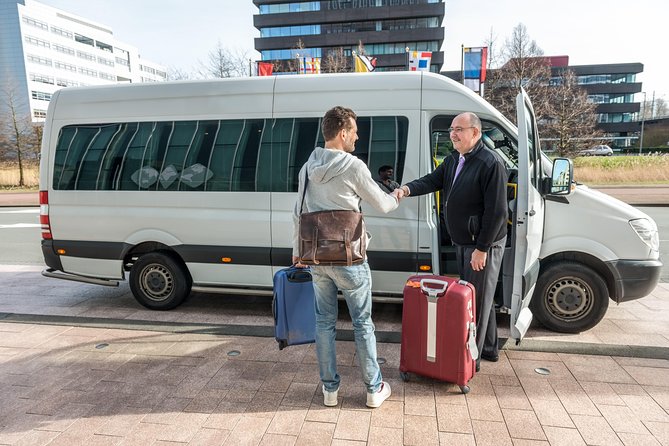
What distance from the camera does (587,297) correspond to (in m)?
4.30

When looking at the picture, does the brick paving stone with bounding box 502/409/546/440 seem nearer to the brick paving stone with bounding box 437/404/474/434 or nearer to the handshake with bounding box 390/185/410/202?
the brick paving stone with bounding box 437/404/474/434

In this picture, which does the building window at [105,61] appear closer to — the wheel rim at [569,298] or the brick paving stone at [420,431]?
the wheel rim at [569,298]

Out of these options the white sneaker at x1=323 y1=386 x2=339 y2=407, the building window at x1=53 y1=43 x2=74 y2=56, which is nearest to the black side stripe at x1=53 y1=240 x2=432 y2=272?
the white sneaker at x1=323 y1=386 x2=339 y2=407

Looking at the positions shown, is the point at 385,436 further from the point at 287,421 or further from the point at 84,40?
the point at 84,40

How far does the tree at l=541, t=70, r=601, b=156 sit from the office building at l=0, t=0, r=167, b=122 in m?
51.0

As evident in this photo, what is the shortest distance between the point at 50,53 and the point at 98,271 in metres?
93.3

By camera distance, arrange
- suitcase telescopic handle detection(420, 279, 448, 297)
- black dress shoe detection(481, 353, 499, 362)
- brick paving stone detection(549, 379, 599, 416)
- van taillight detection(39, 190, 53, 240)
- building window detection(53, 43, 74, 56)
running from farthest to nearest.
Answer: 1. building window detection(53, 43, 74, 56)
2. van taillight detection(39, 190, 53, 240)
3. black dress shoe detection(481, 353, 499, 362)
4. suitcase telescopic handle detection(420, 279, 448, 297)
5. brick paving stone detection(549, 379, 599, 416)

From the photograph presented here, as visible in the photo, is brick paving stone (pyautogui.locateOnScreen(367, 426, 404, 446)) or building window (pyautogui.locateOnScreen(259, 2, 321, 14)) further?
building window (pyautogui.locateOnScreen(259, 2, 321, 14))

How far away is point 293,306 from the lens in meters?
3.40

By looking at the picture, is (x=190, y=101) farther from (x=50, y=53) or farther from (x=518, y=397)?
(x=50, y=53)

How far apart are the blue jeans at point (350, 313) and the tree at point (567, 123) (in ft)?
79.2

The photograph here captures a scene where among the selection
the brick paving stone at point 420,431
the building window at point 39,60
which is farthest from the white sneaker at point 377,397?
the building window at point 39,60

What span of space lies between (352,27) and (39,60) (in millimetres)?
55270

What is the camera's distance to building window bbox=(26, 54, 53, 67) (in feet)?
245
